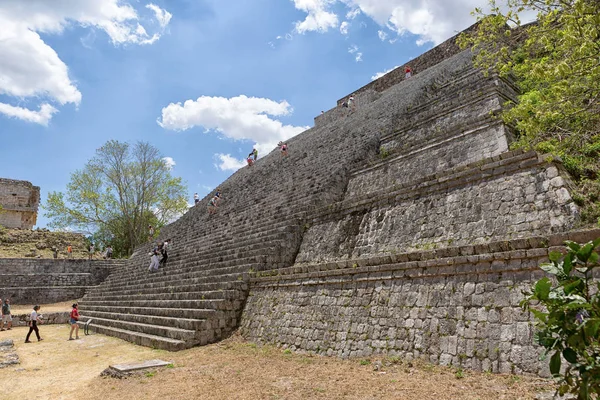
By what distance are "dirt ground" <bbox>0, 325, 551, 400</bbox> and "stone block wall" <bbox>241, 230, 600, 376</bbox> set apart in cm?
27

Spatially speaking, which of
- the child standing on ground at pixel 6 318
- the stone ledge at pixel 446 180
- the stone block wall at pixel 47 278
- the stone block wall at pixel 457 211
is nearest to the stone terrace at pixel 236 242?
the stone ledge at pixel 446 180

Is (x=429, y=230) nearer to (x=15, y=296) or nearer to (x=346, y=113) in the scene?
(x=346, y=113)

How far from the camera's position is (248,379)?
5859 millimetres

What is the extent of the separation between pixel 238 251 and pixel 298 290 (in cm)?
394

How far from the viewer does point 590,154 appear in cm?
693

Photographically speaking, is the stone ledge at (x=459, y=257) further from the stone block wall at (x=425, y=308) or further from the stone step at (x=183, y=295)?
the stone step at (x=183, y=295)

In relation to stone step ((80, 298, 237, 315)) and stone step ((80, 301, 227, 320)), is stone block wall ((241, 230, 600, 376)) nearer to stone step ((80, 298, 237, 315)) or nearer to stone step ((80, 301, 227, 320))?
stone step ((80, 301, 227, 320))

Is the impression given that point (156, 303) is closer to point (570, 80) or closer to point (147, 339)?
point (147, 339)

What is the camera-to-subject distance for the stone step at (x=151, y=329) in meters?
8.78

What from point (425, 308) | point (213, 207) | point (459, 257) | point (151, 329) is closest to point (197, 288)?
point (151, 329)

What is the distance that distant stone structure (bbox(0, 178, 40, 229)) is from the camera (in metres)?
29.9

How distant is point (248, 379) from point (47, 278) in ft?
68.0

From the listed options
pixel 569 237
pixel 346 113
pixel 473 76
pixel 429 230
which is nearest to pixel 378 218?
pixel 429 230

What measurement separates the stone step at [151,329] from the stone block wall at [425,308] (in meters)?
1.52
